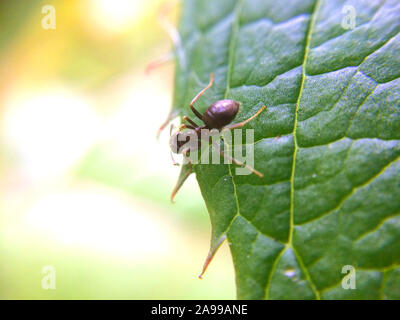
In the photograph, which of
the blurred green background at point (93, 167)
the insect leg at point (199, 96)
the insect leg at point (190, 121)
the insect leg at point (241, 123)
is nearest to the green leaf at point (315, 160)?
the insect leg at point (241, 123)

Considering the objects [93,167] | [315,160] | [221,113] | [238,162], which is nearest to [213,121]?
[221,113]

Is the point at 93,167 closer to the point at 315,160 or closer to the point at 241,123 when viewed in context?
the point at 241,123

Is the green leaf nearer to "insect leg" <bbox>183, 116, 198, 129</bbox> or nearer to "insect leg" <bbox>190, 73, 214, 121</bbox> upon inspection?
"insect leg" <bbox>190, 73, 214, 121</bbox>

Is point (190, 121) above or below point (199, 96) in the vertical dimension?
below

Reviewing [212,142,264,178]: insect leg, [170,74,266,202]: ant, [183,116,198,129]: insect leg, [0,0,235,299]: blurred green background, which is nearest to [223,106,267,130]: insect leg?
[170,74,266,202]: ant

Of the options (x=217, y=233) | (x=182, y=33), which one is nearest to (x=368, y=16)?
(x=182, y=33)
